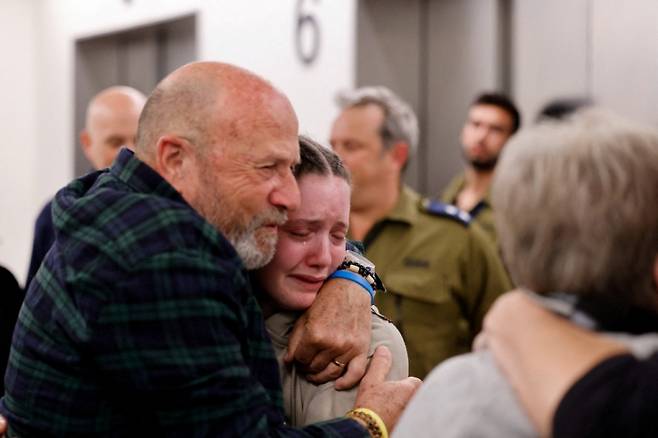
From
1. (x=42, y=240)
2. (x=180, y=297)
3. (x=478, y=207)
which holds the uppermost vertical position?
(x=180, y=297)

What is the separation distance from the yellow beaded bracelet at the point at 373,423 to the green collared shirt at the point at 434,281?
173 cm

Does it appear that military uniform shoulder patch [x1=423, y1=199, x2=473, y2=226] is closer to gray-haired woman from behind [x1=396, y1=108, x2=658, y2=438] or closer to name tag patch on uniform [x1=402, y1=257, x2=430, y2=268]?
name tag patch on uniform [x1=402, y1=257, x2=430, y2=268]

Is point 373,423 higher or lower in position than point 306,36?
lower

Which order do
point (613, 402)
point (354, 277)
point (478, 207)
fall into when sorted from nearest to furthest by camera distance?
1. point (613, 402)
2. point (354, 277)
3. point (478, 207)

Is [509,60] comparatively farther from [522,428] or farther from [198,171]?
[522,428]

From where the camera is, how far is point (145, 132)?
2.00 m

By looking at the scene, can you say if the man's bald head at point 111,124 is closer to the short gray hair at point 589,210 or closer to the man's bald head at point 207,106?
the man's bald head at point 207,106

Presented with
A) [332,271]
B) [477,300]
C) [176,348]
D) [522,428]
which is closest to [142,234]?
[176,348]

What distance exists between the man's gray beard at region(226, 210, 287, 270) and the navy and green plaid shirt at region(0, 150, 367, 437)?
95mm

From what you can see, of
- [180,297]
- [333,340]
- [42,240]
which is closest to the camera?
[180,297]

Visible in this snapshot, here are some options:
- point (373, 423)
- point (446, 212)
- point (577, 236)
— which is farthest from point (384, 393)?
point (446, 212)

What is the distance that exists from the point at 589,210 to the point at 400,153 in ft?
9.49

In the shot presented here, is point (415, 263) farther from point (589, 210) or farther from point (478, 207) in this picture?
point (589, 210)

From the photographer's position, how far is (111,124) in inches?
174
